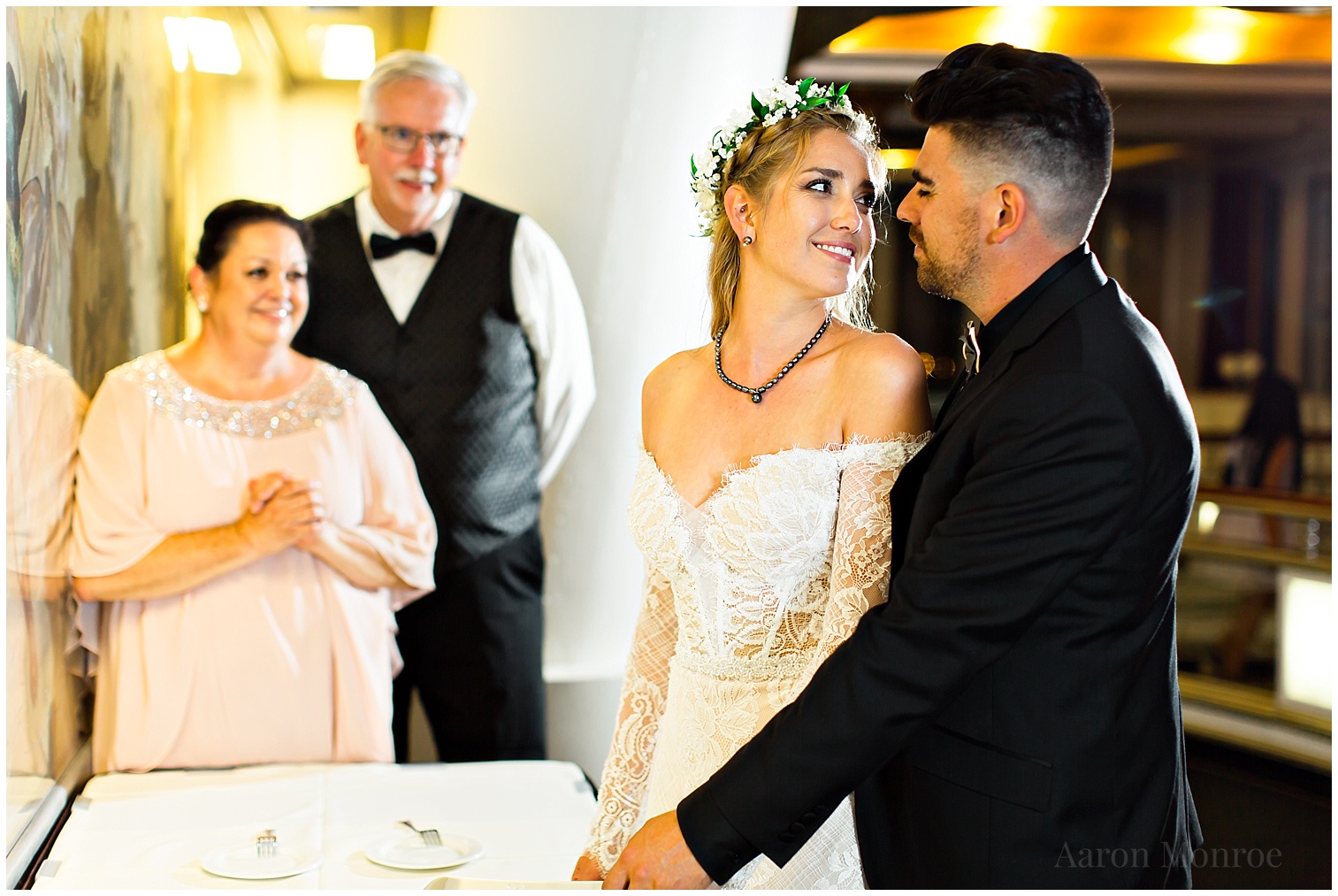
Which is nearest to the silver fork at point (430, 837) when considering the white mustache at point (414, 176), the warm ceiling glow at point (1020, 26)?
the white mustache at point (414, 176)

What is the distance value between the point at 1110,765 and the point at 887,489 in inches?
18.8

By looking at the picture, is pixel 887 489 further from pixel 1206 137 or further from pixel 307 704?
pixel 1206 137

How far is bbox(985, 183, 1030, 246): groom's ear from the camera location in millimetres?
1471

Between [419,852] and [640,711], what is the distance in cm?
44

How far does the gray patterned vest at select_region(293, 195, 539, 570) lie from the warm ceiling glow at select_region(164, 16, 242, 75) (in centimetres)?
70

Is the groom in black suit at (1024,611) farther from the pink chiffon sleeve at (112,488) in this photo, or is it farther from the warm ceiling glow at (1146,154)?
the warm ceiling glow at (1146,154)

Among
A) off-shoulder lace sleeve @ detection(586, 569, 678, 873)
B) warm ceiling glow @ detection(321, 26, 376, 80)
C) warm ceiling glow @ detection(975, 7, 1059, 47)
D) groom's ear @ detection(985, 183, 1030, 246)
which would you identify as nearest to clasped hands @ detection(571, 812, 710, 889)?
off-shoulder lace sleeve @ detection(586, 569, 678, 873)

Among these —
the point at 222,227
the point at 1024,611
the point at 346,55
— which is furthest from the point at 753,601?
the point at 346,55

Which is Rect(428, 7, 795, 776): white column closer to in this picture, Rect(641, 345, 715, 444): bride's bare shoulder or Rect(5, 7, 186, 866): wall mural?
Rect(5, 7, 186, 866): wall mural

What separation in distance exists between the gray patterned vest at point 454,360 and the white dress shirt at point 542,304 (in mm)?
25

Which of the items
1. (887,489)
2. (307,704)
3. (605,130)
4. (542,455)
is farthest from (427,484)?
(887,489)

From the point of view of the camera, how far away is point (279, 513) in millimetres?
2561

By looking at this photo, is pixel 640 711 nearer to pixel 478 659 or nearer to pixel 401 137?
pixel 478 659

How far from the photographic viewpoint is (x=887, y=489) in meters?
1.67
